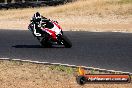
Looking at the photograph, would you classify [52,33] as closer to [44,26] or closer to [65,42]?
[44,26]

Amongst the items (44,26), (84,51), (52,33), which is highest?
(44,26)

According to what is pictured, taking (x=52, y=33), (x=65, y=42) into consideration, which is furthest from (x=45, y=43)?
(x=65, y=42)

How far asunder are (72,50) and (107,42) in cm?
285

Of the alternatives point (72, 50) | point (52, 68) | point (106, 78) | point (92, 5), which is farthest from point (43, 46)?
point (92, 5)

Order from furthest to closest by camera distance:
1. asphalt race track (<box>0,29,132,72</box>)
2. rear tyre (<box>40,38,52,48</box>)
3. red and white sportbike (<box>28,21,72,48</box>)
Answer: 1. rear tyre (<box>40,38,52,48</box>)
2. red and white sportbike (<box>28,21,72,48</box>)
3. asphalt race track (<box>0,29,132,72</box>)

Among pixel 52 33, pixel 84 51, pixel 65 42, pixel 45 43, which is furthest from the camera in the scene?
pixel 45 43

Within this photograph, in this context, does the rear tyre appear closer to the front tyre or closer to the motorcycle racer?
the motorcycle racer

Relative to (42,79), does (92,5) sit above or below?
below

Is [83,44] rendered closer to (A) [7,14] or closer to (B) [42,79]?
(B) [42,79]

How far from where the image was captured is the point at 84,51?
718 inches

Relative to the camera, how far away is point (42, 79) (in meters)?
13.1

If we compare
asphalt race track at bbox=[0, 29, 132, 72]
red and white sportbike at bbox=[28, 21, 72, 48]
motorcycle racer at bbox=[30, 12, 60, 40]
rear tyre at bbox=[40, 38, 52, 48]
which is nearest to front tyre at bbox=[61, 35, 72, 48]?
red and white sportbike at bbox=[28, 21, 72, 48]

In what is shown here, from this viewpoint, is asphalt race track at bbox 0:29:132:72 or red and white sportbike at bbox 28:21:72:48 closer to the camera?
asphalt race track at bbox 0:29:132:72

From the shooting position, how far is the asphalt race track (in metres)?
15.8
